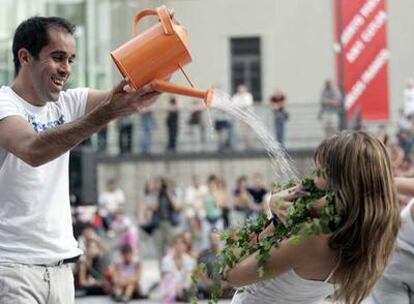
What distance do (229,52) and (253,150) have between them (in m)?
6.67

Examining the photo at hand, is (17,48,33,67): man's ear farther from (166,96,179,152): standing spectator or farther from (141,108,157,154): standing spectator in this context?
(166,96,179,152): standing spectator

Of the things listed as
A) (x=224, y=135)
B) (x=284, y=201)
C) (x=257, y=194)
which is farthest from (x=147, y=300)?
(x=284, y=201)

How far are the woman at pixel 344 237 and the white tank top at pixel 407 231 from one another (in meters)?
1.61

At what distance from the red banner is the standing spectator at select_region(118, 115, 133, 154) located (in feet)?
16.7

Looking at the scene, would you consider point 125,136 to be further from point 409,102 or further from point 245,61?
point 245,61

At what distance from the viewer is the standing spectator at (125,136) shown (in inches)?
932

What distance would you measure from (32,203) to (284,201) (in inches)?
40.6

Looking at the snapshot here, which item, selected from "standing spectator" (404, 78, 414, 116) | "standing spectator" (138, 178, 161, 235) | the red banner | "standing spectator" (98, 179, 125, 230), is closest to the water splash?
"standing spectator" (98, 179, 125, 230)

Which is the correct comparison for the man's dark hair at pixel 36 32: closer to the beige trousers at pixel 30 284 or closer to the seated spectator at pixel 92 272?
the beige trousers at pixel 30 284

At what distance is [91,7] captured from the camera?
25797 mm

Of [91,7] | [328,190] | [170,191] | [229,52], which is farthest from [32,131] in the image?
[229,52]

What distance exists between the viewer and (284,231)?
3674 millimetres

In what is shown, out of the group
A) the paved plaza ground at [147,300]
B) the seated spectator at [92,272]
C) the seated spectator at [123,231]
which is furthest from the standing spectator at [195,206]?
the seated spectator at [92,272]

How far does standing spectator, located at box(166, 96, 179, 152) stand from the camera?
23625 millimetres
